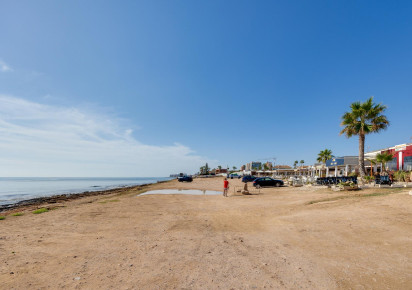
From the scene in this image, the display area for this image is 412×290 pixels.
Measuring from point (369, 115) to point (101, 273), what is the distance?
85.6 feet

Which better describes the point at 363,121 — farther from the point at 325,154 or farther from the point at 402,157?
the point at 325,154

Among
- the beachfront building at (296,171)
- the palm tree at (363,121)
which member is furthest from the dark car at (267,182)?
the beachfront building at (296,171)

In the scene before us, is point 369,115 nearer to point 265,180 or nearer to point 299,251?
point 265,180

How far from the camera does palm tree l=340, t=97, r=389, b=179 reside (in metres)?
21.1

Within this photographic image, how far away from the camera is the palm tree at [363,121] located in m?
21.1

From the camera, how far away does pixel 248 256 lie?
16.9 feet

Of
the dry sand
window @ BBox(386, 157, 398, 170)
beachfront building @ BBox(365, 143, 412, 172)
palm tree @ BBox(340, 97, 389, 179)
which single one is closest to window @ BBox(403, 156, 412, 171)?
beachfront building @ BBox(365, 143, 412, 172)

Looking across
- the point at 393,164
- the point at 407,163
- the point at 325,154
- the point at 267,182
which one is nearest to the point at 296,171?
the point at 325,154

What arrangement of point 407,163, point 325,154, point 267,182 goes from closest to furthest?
1. point 267,182
2. point 407,163
3. point 325,154

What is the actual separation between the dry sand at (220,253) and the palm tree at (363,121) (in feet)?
47.6

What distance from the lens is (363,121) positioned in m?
21.4

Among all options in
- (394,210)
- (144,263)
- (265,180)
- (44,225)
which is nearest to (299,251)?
(144,263)

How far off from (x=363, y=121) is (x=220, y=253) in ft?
75.9

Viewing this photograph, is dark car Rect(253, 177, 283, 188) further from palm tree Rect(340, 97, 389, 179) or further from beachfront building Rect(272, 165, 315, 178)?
A: beachfront building Rect(272, 165, 315, 178)
